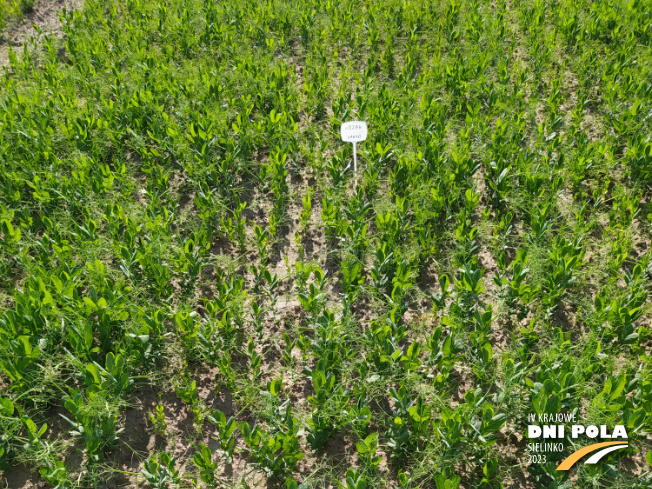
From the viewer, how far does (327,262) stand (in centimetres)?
402

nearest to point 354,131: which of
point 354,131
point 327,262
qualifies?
point 354,131

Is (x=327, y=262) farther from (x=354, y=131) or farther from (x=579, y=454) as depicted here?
(x=579, y=454)

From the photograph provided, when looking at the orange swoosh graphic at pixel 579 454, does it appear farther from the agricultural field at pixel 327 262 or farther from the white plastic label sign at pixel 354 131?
the white plastic label sign at pixel 354 131

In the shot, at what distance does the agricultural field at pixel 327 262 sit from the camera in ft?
9.02

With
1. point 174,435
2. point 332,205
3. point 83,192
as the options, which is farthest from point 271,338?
point 83,192

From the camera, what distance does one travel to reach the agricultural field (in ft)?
9.02

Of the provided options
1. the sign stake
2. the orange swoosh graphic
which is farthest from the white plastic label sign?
the orange swoosh graphic

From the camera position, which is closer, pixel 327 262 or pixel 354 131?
pixel 327 262

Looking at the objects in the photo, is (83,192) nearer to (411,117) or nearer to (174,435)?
(174,435)

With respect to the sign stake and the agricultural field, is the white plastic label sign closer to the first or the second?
the sign stake

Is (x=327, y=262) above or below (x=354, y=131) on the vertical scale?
below

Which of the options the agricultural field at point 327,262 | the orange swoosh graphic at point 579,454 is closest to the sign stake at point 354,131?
the agricultural field at point 327,262

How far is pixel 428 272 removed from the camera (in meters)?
3.89

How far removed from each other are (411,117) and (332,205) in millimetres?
1642
